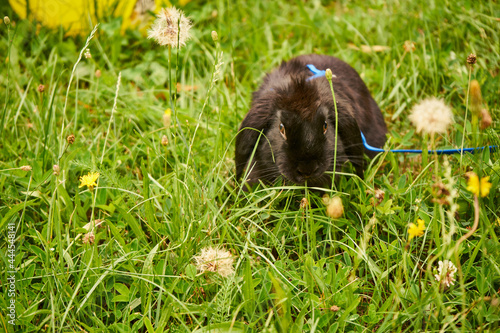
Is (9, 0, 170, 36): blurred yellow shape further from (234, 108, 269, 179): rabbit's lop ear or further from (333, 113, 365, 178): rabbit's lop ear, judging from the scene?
(333, 113, 365, 178): rabbit's lop ear

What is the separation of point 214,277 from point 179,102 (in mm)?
2067

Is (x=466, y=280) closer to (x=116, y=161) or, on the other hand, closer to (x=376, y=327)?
(x=376, y=327)

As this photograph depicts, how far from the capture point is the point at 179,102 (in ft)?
12.1

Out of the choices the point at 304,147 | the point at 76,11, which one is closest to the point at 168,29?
the point at 304,147

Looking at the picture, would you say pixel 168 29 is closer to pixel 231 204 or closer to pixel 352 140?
pixel 231 204

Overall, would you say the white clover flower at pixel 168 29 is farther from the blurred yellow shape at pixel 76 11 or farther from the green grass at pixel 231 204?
the blurred yellow shape at pixel 76 11

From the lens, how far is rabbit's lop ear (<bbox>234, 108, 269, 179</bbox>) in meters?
2.62

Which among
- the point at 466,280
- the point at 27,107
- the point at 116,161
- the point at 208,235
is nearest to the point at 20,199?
the point at 116,161

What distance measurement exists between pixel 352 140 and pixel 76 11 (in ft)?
10.0

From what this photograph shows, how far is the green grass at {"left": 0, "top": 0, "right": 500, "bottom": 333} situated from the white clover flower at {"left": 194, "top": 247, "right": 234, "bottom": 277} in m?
0.05

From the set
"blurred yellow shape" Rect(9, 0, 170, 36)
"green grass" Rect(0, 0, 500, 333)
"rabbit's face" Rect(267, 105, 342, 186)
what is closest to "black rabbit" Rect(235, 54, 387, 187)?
"rabbit's face" Rect(267, 105, 342, 186)

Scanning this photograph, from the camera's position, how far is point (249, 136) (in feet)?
8.61

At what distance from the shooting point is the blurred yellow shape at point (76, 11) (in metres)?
3.99

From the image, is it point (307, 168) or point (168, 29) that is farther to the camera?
point (307, 168)
